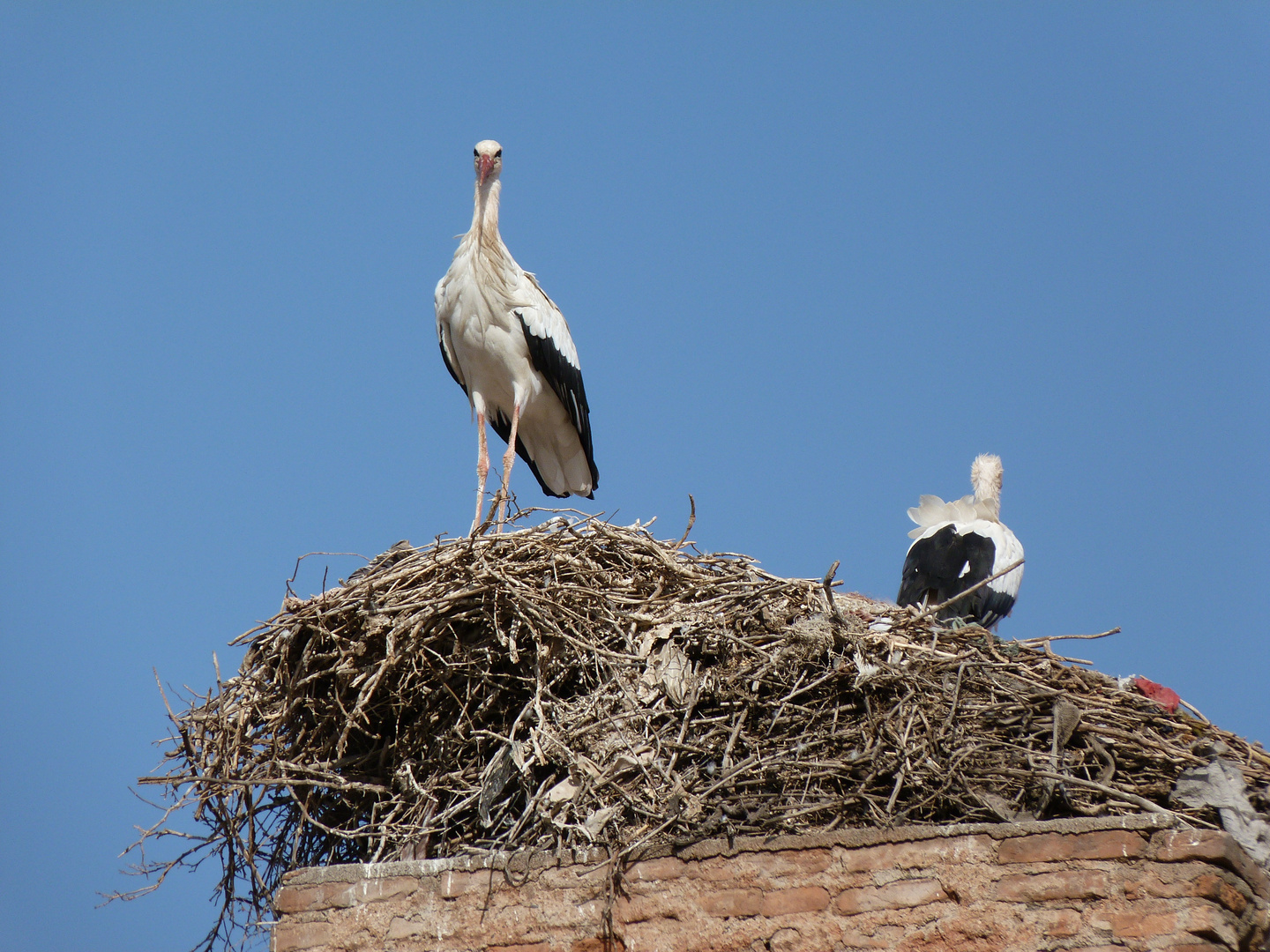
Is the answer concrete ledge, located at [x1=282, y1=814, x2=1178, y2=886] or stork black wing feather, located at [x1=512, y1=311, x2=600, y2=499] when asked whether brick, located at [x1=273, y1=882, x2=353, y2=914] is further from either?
stork black wing feather, located at [x1=512, y1=311, x2=600, y2=499]

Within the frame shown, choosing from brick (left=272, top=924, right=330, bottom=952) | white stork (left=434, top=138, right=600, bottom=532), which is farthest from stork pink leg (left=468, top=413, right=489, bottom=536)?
brick (left=272, top=924, right=330, bottom=952)

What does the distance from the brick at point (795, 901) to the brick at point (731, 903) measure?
0.08ft

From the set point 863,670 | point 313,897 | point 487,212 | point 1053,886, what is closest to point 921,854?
point 1053,886

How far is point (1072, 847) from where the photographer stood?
3908mm

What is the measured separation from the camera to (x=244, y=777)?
16.5 ft

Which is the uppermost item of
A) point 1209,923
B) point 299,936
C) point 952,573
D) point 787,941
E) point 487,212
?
point 487,212

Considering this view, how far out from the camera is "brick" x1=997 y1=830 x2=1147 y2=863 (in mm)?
3859

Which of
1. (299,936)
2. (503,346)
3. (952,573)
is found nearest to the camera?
(299,936)

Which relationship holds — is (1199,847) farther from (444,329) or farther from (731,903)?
(444,329)

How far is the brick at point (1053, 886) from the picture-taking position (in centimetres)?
384

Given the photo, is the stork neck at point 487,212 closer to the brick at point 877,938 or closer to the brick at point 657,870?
the brick at point 657,870

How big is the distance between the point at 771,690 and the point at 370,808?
1.68 m

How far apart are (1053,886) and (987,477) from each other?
4.53m

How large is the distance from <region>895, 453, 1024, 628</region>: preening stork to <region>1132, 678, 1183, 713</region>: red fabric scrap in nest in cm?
127
